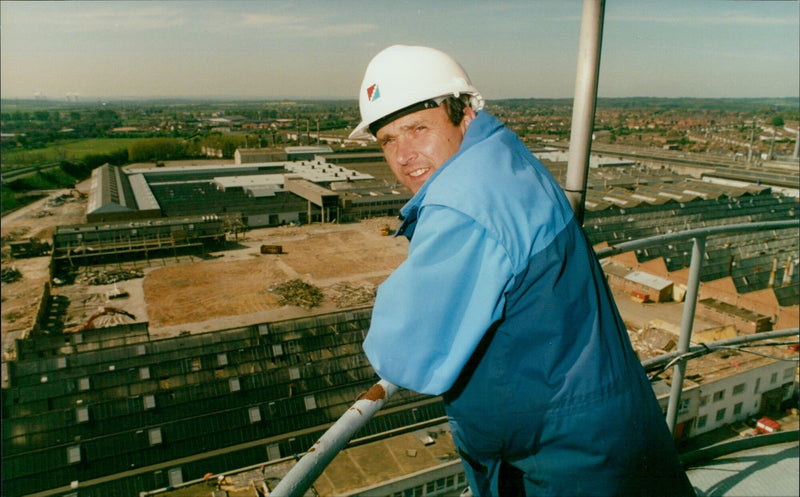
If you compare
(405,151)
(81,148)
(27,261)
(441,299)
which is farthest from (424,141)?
(81,148)

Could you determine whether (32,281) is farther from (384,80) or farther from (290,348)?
(384,80)

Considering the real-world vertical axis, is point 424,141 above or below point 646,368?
above

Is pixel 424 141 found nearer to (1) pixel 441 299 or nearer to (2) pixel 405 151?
(2) pixel 405 151

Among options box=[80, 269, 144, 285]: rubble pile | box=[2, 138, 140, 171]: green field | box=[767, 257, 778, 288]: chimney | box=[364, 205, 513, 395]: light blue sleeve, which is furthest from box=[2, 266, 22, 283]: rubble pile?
box=[767, 257, 778, 288]: chimney

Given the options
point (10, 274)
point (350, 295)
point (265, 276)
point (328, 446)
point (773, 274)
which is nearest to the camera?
point (328, 446)

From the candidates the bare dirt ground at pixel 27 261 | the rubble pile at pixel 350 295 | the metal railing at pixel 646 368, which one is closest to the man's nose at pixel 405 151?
the metal railing at pixel 646 368

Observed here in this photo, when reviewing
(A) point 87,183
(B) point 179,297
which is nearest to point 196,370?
(B) point 179,297

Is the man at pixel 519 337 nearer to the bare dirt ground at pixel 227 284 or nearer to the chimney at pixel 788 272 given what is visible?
the bare dirt ground at pixel 227 284
